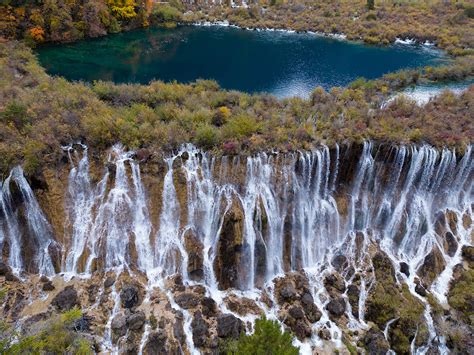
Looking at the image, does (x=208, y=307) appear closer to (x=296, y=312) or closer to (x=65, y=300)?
(x=296, y=312)

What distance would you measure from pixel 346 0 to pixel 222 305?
86215 millimetres

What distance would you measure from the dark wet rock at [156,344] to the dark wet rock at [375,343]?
455 inches

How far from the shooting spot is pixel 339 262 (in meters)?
24.3

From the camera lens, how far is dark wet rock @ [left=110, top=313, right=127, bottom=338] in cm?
1941

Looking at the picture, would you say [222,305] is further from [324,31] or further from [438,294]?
[324,31]

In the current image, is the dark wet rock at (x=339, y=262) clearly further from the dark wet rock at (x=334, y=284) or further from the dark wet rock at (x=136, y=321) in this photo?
the dark wet rock at (x=136, y=321)

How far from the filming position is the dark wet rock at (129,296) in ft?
67.1

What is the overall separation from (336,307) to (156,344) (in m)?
11.0

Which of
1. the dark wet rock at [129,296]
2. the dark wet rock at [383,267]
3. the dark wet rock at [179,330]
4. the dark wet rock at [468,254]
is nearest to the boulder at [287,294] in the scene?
the dark wet rock at [383,267]

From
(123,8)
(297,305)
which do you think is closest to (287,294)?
(297,305)

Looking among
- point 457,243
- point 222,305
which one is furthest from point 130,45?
point 457,243

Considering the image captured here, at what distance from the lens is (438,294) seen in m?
23.5

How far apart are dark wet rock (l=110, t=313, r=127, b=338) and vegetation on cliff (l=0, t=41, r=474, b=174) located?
416 inches

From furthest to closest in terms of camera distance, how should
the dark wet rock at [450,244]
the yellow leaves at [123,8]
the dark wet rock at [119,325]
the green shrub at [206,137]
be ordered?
the yellow leaves at [123,8]
the dark wet rock at [450,244]
the green shrub at [206,137]
the dark wet rock at [119,325]
